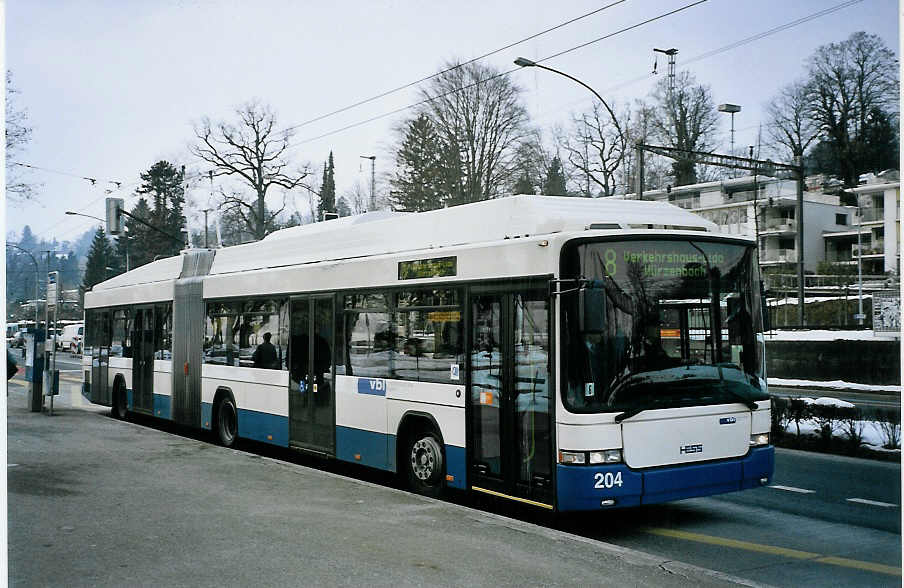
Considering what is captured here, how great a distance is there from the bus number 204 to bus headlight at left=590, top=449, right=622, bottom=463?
11 cm

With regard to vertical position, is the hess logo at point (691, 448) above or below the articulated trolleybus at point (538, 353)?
below

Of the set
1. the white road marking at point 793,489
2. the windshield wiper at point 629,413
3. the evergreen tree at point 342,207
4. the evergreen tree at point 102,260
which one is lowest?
the white road marking at point 793,489

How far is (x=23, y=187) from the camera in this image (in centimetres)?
1467

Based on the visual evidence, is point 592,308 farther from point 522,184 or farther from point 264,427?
point 522,184

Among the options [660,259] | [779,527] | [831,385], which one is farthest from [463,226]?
[831,385]

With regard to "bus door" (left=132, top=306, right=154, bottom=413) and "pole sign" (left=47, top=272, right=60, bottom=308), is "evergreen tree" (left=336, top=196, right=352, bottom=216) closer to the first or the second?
"pole sign" (left=47, top=272, right=60, bottom=308)

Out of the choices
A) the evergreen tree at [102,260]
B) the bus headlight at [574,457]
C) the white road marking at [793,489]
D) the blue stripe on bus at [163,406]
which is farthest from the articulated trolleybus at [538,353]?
the evergreen tree at [102,260]

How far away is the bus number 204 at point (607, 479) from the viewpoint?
26.4ft

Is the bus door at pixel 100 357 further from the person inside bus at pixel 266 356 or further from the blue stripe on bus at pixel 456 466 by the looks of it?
the blue stripe on bus at pixel 456 466

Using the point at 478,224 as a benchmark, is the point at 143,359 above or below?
below

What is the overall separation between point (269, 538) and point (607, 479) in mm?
2862

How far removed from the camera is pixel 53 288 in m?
22.4

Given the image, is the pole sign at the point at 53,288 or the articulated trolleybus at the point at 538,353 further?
the pole sign at the point at 53,288

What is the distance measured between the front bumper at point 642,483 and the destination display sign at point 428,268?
108 inches
